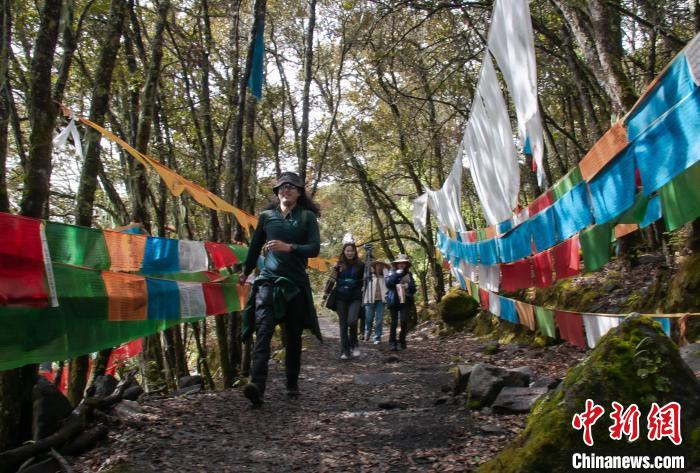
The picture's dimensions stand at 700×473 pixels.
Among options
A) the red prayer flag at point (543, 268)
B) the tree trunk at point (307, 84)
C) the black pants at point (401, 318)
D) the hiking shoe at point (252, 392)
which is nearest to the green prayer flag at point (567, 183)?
the red prayer flag at point (543, 268)

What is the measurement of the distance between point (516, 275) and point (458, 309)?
6.44 m

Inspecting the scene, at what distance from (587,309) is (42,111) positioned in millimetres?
6720

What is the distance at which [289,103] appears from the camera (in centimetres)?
1563

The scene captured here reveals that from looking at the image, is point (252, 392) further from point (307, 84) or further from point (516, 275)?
point (307, 84)

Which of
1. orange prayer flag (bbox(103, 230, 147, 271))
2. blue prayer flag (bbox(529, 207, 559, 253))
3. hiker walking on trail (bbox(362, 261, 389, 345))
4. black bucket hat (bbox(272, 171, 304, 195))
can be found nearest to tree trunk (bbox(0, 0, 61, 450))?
orange prayer flag (bbox(103, 230, 147, 271))

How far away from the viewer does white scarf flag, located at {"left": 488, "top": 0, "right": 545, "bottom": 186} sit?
3412mm

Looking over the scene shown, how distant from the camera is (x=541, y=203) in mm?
5188

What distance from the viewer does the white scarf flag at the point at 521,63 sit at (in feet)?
11.2

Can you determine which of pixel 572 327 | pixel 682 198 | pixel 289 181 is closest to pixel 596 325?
pixel 572 327

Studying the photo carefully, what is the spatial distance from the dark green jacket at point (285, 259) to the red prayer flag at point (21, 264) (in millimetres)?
1675

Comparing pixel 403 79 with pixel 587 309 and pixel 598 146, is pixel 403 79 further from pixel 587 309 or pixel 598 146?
pixel 598 146

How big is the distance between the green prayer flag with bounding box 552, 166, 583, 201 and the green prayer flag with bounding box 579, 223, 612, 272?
388 mm

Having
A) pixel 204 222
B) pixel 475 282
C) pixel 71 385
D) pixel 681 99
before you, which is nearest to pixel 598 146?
pixel 681 99

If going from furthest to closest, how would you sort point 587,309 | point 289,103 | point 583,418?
1. point 289,103
2. point 587,309
3. point 583,418
